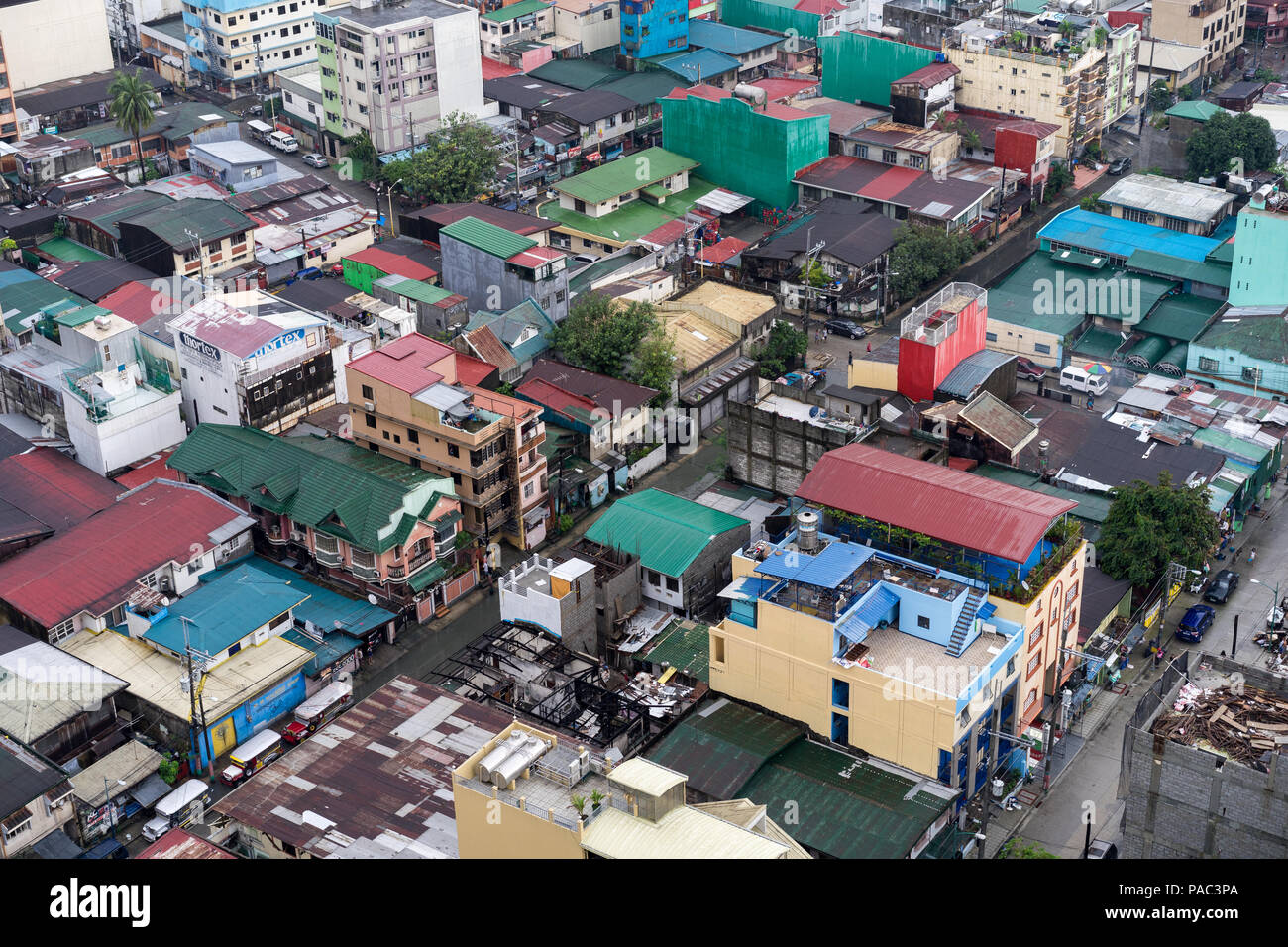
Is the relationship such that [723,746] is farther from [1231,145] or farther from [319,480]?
[1231,145]

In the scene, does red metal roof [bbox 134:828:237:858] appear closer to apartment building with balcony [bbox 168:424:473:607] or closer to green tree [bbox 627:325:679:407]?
apartment building with balcony [bbox 168:424:473:607]

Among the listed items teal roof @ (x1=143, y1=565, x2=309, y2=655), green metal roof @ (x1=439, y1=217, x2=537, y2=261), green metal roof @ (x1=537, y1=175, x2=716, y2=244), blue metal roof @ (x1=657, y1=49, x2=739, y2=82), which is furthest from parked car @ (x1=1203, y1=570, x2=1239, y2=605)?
blue metal roof @ (x1=657, y1=49, x2=739, y2=82)

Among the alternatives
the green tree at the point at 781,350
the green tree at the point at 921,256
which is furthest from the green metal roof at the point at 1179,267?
the green tree at the point at 781,350

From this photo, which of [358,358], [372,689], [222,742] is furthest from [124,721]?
[358,358]

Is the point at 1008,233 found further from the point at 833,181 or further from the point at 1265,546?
the point at 1265,546

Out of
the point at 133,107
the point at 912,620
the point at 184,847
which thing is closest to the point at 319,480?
the point at 184,847

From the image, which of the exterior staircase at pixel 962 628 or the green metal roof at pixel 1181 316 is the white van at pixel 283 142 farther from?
the exterior staircase at pixel 962 628
